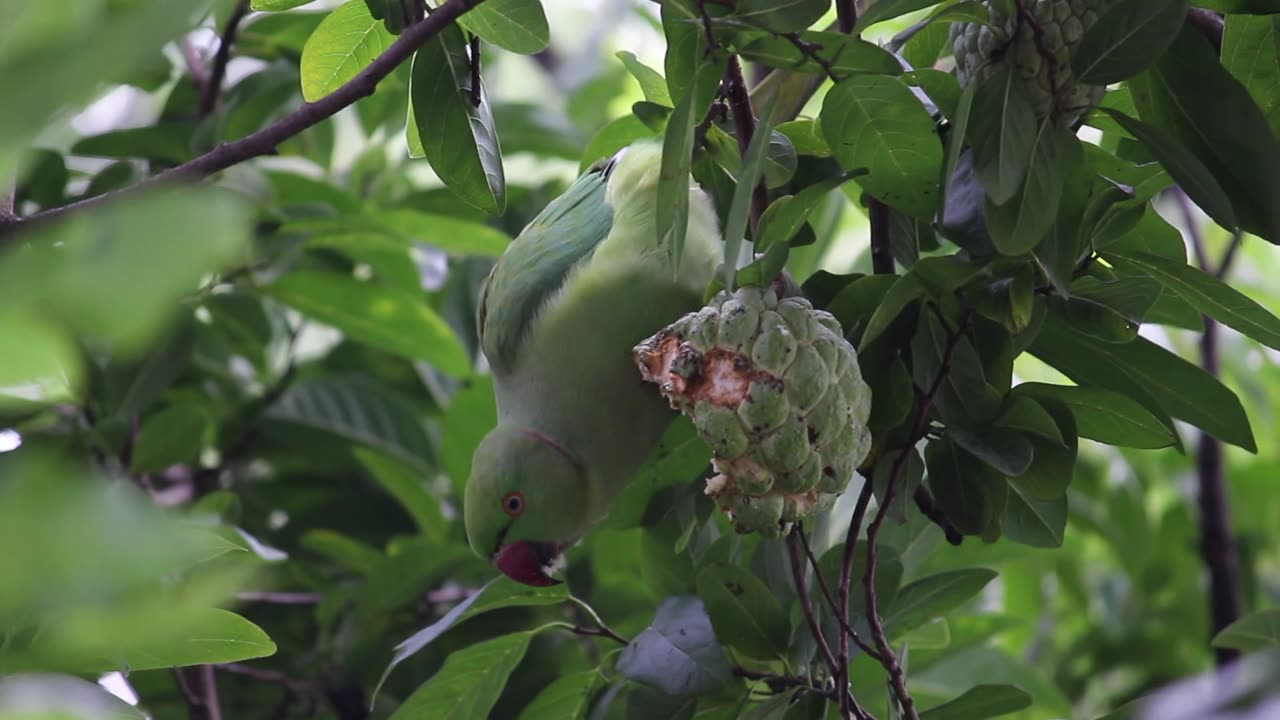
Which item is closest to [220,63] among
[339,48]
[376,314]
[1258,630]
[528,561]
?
[376,314]

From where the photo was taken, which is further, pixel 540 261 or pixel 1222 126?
pixel 540 261

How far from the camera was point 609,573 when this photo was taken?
2.15 m

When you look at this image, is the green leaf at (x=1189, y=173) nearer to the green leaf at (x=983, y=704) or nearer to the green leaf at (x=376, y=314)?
the green leaf at (x=983, y=704)

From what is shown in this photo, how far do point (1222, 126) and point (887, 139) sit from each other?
1.05 ft

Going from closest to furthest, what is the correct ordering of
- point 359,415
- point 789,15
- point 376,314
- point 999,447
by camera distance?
point 789,15
point 999,447
point 376,314
point 359,415

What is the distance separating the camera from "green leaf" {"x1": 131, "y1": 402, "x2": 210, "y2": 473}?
2.06 metres

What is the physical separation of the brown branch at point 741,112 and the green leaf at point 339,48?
445 millimetres

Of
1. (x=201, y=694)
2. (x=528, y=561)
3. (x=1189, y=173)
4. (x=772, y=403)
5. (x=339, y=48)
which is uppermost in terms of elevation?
(x=339, y=48)

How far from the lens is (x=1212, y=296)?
1.23m

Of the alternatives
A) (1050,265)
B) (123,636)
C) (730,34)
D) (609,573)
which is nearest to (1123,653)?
(609,573)

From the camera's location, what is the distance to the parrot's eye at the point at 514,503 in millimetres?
1757

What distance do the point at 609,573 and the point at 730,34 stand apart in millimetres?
1238

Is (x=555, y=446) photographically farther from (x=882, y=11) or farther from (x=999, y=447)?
(x=882, y=11)

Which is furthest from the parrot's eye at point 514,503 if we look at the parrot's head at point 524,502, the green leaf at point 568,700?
the green leaf at point 568,700
